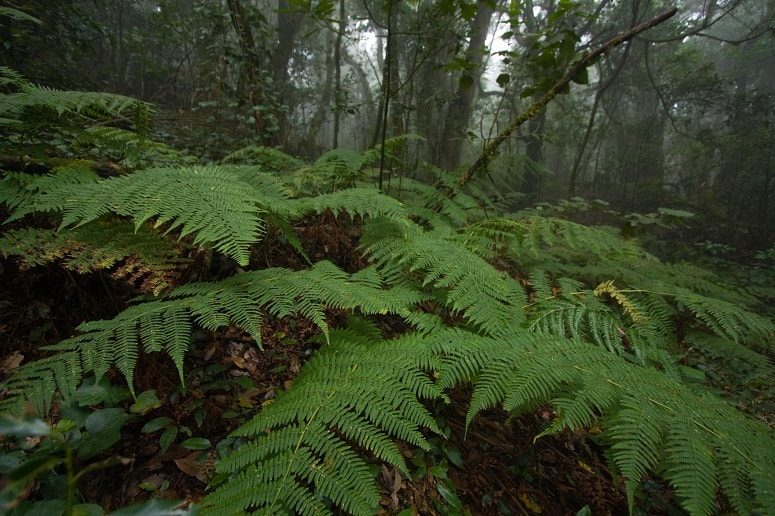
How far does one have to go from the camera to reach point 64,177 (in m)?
1.77

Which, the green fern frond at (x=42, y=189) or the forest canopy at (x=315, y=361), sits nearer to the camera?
the forest canopy at (x=315, y=361)

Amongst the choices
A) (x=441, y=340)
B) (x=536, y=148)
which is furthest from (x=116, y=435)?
(x=536, y=148)

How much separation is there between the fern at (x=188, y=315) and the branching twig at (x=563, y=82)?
1984mm

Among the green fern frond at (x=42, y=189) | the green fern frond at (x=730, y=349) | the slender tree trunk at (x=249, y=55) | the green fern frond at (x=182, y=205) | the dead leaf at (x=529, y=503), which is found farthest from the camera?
the slender tree trunk at (x=249, y=55)

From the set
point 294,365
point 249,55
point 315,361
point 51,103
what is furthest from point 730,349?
point 249,55

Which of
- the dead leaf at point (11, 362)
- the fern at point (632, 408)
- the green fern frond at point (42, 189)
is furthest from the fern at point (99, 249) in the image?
the fern at point (632, 408)

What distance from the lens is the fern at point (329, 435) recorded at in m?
1.08

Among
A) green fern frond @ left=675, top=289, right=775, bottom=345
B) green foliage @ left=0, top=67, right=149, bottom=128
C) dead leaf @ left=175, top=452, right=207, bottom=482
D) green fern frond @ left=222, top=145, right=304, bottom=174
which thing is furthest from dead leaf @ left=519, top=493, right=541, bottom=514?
green fern frond @ left=222, top=145, right=304, bottom=174

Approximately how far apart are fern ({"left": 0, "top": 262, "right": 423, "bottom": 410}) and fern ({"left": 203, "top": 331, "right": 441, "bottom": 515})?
0.25m

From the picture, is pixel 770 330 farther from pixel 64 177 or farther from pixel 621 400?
pixel 64 177

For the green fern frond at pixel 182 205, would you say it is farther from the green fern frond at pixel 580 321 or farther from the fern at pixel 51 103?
the green fern frond at pixel 580 321

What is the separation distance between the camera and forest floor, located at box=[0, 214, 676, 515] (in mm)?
1462

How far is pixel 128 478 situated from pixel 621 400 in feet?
6.78

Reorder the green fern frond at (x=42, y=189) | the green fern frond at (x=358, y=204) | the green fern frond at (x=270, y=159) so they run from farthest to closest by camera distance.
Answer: the green fern frond at (x=270, y=159) < the green fern frond at (x=358, y=204) < the green fern frond at (x=42, y=189)
